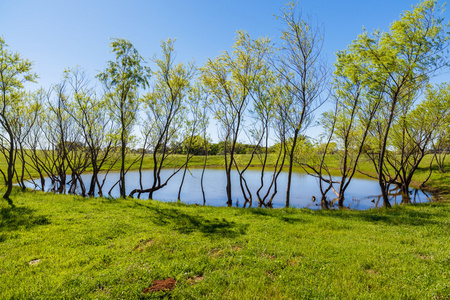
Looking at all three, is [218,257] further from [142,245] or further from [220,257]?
[142,245]

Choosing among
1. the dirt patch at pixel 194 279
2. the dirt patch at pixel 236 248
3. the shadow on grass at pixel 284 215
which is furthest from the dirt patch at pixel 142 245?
the shadow on grass at pixel 284 215

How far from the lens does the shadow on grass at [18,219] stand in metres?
9.41

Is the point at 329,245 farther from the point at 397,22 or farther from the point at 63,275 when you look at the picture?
the point at 397,22

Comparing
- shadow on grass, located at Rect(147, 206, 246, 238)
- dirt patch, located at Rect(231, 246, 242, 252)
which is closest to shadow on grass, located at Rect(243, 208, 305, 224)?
shadow on grass, located at Rect(147, 206, 246, 238)

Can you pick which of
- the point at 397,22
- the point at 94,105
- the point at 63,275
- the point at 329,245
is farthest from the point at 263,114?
the point at 63,275

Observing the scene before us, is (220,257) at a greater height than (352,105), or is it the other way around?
(352,105)

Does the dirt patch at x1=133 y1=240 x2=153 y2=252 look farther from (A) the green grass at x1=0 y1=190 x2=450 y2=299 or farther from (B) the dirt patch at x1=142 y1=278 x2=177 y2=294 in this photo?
(B) the dirt patch at x1=142 y1=278 x2=177 y2=294

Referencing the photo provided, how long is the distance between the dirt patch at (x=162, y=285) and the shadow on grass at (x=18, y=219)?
26.2 feet

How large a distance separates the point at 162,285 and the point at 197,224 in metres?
5.43

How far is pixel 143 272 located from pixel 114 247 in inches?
92.1

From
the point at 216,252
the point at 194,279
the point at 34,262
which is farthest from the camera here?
the point at 216,252

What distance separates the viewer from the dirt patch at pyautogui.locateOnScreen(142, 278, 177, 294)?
5073mm

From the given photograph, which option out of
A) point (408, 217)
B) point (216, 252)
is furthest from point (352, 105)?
point (216, 252)

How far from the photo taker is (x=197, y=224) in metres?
10.6
